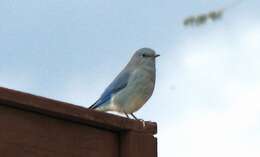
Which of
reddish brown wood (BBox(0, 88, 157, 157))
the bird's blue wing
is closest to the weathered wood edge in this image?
reddish brown wood (BBox(0, 88, 157, 157))

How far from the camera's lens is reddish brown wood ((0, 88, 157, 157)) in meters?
2.82

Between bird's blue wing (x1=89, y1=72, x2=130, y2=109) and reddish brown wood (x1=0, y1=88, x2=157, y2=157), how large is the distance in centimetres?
359

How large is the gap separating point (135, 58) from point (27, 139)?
4.82m

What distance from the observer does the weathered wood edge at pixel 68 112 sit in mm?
2826

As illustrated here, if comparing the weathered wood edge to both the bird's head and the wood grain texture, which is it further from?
the bird's head

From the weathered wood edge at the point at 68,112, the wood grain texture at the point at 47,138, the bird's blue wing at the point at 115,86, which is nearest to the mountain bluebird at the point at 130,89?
the bird's blue wing at the point at 115,86

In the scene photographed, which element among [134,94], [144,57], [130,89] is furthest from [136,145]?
[144,57]

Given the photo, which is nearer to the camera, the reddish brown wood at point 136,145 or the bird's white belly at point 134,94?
the reddish brown wood at point 136,145

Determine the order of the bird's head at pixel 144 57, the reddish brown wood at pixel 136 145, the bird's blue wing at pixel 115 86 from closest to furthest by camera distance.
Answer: the reddish brown wood at pixel 136 145 → the bird's blue wing at pixel 115 86 → the bird's head at pixel 144 57

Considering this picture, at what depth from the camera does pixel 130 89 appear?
22.5ft

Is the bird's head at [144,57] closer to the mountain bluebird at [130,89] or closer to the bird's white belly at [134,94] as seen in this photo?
the mountain bluebird at [130,89]

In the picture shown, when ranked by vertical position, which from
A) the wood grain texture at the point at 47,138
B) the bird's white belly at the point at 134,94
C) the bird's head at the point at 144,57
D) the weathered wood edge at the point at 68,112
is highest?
the bird's head at the point at 144,57

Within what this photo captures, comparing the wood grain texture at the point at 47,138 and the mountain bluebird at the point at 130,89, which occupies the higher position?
the mountain bluebird at the point at 130,89

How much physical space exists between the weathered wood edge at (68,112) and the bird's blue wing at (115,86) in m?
3.59
